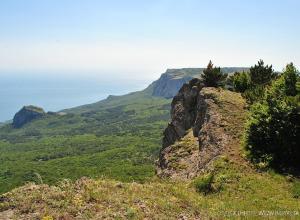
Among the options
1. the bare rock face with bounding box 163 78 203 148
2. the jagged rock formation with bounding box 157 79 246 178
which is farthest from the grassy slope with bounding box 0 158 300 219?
the bare rock face with bounding box 163 78 203 148

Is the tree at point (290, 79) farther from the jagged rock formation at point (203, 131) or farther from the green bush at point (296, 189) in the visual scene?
the green bush at point (296, 189)

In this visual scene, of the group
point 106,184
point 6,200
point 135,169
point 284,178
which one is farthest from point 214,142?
point 135,169

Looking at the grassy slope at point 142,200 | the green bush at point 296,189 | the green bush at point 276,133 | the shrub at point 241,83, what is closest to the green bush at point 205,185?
the grassy slope at point 142,200

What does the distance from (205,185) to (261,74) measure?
93.4ft

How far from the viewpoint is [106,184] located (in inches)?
696

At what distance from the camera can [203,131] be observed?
108 ft

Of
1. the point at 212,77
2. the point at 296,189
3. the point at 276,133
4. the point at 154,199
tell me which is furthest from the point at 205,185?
the point at 212,77

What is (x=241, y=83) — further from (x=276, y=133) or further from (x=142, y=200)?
(x=142, y=200)

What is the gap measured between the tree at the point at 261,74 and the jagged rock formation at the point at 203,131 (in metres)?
6.88

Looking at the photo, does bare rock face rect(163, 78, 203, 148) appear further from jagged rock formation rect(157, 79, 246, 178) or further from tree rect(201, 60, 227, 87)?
tree rect(201, 60, 227, 87)

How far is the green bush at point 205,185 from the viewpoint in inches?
805

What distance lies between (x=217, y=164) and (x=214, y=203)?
22.4ft

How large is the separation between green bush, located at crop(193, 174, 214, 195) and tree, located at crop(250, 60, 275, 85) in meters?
25.8

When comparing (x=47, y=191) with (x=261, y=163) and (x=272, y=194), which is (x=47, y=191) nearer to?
A: (x=272, y=194)
